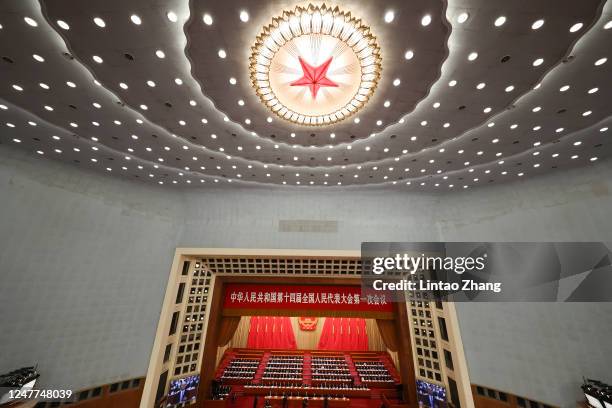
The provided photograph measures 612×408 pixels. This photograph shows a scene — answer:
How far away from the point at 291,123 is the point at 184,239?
828 centimetres

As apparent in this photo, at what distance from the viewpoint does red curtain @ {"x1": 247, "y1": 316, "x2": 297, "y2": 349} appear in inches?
869

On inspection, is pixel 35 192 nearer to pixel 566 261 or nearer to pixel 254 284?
pixel 254 284

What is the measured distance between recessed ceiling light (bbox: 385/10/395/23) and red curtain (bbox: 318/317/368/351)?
860 inches

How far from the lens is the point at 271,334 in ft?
73.4

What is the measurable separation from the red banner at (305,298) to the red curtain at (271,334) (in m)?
10.4

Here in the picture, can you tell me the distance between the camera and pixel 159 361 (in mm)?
10328

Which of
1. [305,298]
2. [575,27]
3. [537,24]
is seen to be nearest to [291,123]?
[537,24]

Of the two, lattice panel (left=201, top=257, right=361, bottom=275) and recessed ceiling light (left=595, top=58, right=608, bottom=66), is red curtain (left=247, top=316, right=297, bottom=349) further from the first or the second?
recessed ceiling light (left=595, top=58, right=608, bottom=66)

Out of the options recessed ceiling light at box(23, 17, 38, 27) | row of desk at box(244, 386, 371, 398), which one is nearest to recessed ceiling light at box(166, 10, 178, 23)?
recessed ceiling light at box(23, 17, 38, 27)

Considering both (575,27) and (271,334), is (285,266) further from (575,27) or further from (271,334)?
(271,334)

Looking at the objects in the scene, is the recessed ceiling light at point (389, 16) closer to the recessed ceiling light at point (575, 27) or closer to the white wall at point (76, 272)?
the recessed ceiling light at point (575, 27)

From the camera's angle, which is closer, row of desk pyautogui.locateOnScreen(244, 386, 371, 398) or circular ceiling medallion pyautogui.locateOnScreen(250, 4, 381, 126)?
circular ceiling medallion pyautogui.locateOnScreen(250, 4, 381, 126)

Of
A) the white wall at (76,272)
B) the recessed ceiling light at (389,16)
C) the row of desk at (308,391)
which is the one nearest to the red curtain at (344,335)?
the row of desk at (308,391)

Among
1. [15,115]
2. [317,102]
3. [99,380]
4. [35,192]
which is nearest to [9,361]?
[99,380]
